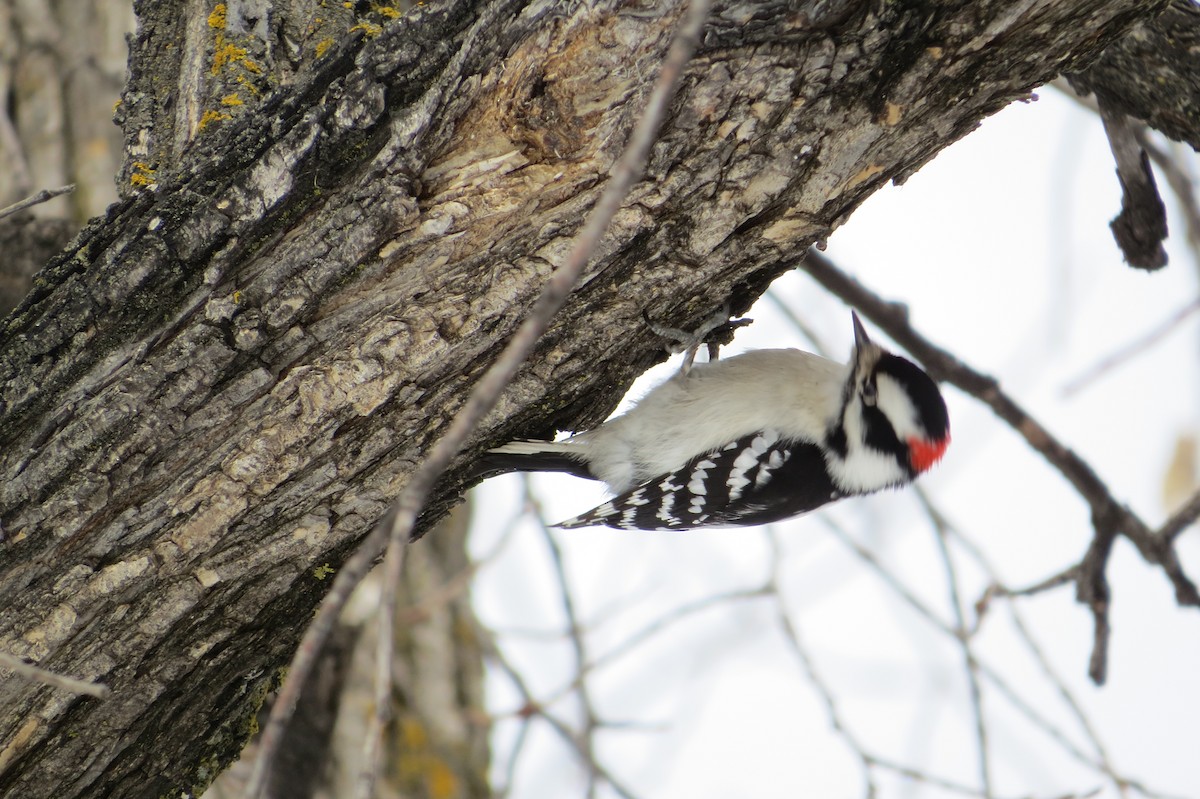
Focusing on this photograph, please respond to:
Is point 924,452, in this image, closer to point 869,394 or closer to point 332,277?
point 869,394

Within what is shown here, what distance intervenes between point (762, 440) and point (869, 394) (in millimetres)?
460

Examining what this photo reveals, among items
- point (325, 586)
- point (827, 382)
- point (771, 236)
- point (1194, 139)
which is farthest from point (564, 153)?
point (827, 382)

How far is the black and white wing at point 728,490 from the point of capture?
3770 millimetres

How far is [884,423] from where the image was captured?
3887 millimetres

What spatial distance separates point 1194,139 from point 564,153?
1.81 m

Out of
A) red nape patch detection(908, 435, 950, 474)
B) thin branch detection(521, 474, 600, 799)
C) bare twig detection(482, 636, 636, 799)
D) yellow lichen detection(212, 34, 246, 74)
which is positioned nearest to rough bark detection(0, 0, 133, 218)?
yellow lichen detection(212, 34, 246, 74)

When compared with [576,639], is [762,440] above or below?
above

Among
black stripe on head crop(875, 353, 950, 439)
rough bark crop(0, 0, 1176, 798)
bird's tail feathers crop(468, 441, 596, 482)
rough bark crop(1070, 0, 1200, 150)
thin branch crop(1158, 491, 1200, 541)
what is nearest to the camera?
rough bark crop(0, 0, 1176, 798)

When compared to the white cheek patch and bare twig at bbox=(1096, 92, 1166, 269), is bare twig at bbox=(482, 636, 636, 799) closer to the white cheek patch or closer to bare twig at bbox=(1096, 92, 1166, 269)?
the white cheek patch

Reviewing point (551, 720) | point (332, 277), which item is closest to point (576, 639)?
point (551, 720)

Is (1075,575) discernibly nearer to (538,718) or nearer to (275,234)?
(538,718)

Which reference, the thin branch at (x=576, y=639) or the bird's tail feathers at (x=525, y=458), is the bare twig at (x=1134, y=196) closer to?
the bird's tail feathers at (x=525, y=458)

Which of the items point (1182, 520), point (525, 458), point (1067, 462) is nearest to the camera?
point (525, 458)

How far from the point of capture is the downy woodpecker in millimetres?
3779
